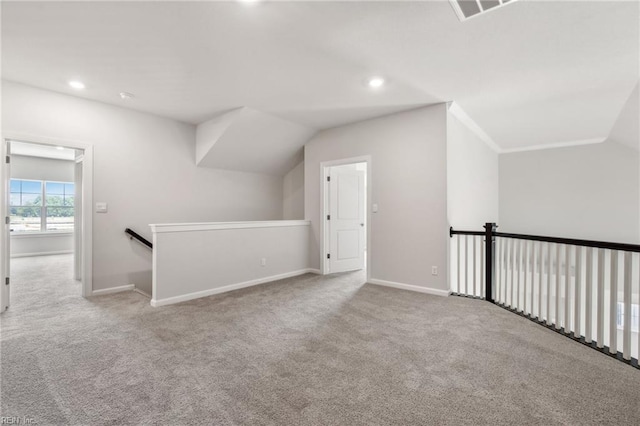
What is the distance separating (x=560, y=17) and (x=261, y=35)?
2.26 meters

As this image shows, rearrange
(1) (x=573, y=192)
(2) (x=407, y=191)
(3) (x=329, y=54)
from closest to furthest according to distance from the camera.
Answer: (3) (x=329, y=54) < (2) (x=407, y=191) < (1) (x=573, y=192)

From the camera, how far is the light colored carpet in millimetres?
1578

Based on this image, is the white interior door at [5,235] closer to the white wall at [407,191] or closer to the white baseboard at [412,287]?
the white wall at [407,191]

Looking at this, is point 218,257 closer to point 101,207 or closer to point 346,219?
point 101,207

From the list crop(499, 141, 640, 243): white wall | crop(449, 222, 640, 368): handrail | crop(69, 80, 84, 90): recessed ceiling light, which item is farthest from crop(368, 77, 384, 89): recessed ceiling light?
crop(499, 141, 640, 243): white wall

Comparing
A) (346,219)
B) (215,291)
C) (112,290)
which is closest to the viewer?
(215,291)

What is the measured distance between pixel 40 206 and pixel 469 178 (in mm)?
10359

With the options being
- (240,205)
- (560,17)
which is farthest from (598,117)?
(240,205)

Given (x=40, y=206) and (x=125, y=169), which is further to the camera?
(x=40, y=206)

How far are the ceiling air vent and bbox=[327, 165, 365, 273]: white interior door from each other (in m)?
3.28

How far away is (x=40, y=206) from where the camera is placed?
295 inches

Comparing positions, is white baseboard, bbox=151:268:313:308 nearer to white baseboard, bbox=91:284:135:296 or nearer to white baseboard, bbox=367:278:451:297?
white baseboard, bbox=91:284:135:296

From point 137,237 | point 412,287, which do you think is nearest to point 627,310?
point 412,287

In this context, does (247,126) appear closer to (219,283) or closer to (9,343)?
(219,283)
